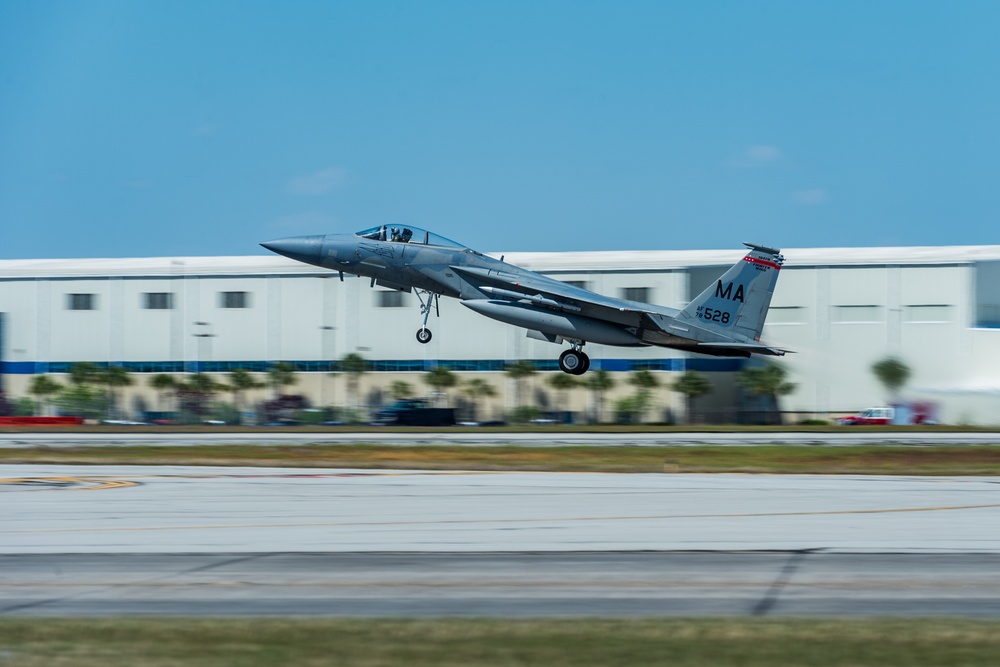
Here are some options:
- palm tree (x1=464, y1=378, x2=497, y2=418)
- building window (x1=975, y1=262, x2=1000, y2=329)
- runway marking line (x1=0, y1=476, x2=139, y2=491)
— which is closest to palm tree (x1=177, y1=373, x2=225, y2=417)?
palm tree (x1=464, y1=378, x2=497, y2=418)

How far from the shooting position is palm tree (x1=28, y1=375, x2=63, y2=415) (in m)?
71.6

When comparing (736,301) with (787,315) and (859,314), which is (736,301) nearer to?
(787,315)

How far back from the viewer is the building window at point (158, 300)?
73.8 m

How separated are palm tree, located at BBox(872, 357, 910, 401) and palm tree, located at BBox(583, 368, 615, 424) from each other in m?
24.7

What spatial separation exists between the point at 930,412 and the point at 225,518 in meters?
43.7

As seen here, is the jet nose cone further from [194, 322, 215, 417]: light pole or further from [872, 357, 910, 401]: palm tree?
[194, 322, 215, 417]: light pole

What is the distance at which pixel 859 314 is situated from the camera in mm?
65688

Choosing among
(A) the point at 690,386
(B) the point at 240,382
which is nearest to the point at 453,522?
(A) the point at 690,386

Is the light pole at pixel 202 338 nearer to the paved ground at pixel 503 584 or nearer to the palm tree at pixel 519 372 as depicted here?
the palm tree at pixel 519 372

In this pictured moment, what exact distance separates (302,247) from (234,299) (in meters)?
38.1

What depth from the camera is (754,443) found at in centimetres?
3725

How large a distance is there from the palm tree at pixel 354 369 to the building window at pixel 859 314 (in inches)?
1205

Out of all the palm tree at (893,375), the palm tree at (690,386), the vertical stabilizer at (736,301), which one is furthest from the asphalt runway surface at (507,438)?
the palm tree at (690,386)

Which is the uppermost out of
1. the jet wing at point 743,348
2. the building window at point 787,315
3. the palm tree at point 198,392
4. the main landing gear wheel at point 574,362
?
the building window at point 787,315
